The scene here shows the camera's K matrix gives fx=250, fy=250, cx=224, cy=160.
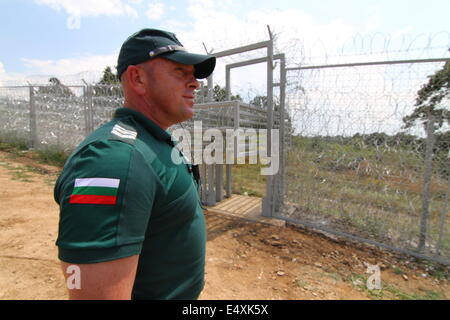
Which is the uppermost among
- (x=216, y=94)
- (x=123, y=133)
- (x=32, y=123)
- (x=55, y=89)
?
(x=55, y=89)

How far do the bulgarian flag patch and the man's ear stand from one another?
1.60ft

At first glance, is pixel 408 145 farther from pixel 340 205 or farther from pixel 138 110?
pixel 138 110

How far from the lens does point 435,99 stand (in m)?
2.75

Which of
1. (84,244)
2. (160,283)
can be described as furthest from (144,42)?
(160,283)

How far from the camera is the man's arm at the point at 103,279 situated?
66 cm

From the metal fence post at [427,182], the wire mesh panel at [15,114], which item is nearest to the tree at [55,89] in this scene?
the wire mesh panel at [15,114]

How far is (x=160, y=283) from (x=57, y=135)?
8910 millimetres

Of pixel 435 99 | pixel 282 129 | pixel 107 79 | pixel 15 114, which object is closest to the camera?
pixel 435 99

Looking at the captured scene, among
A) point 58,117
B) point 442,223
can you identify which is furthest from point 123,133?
point 58,117

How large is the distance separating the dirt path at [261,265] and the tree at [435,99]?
169cm

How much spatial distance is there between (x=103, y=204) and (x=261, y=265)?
8.38 ft

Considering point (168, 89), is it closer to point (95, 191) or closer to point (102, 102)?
point (95, 191)

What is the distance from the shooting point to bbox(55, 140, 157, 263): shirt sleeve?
657 millimetres

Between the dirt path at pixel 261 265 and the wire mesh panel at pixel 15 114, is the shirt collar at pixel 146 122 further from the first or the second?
the wire mesh panel at pixel 15 114
